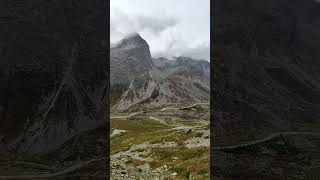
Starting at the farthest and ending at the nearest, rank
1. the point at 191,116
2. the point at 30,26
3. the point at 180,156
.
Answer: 1. the point at 191,116
2. the point at 180,156
3. the point at 30,26

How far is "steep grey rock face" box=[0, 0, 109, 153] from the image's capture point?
7383 mm

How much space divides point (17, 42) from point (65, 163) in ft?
9.13

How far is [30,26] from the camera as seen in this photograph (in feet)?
24.3

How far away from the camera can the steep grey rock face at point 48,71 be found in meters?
7.38

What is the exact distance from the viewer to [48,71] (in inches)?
294
